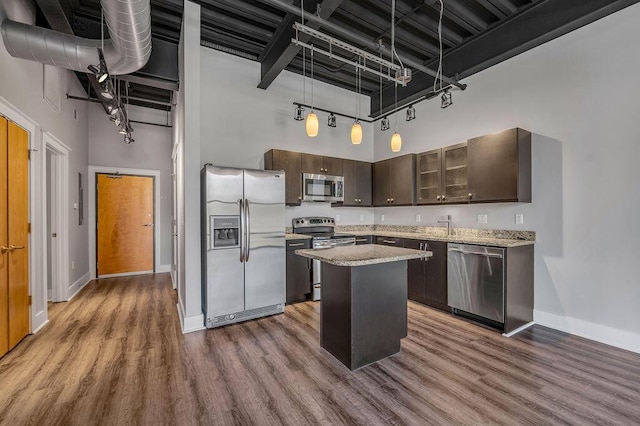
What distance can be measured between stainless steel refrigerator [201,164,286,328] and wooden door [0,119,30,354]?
5.53 feet

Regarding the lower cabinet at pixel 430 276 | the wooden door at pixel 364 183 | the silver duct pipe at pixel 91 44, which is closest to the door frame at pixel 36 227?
the silver duct pipe at pixel 91 44

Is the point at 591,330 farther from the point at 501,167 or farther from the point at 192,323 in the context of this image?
the point at 192,323

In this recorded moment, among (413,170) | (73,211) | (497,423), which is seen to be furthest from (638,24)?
(73,211)

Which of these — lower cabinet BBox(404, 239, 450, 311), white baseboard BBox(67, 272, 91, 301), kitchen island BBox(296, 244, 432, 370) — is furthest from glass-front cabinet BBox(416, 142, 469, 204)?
white baseboard BBox(67, 272, 91, 301)

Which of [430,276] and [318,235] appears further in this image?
[318,235]

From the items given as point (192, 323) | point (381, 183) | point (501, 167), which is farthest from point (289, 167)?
point (501, 167)

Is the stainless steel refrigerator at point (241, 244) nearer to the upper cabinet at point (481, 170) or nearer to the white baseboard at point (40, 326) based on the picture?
the white baseboard at point (40, 326)

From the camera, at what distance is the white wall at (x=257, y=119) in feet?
13.6

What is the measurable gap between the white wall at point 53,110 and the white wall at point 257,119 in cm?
175

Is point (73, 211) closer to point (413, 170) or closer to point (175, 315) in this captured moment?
point (175, 315)

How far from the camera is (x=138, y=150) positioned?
6137 millimetres

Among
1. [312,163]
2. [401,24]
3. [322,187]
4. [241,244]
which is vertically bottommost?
[241,244]

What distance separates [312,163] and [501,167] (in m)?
2.61

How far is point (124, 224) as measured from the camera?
605cm
